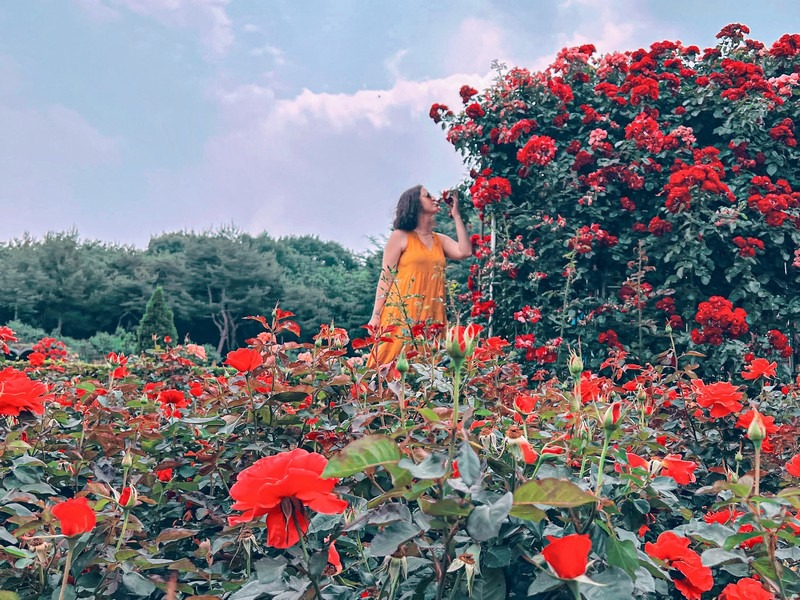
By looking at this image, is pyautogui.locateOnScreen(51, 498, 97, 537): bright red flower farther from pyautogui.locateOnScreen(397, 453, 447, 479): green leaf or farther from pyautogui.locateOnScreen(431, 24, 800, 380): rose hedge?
pyautogui.locateOnScreen(431, 24, 800, 380): rose hedge

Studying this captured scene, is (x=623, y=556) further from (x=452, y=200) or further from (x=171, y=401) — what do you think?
(x=452, y=200)

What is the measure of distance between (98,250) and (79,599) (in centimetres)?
2154

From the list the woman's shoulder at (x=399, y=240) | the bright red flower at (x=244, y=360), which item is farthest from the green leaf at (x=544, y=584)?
the woman's shoulder at (x=399, y=240)

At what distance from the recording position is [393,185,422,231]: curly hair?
4746 millimetres

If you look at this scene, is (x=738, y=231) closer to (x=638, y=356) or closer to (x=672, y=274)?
(x=672, y=274)

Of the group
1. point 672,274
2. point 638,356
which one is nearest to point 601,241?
point 672,274

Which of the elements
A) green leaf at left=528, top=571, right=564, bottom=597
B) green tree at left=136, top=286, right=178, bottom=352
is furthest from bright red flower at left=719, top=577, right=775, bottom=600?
green tree at left=136, top=286, right=178, bottom=352

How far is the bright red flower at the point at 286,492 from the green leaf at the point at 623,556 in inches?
11.4

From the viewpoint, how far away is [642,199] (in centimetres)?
473

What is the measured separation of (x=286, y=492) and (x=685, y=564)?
53cm

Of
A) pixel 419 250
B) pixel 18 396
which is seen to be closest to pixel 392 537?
pixel 18 396

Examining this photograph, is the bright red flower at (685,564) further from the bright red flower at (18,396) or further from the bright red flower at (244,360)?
the bright red flower at (18,396)

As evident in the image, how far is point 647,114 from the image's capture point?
4742 mm

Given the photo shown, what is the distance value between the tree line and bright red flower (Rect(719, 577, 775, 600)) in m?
14.9
